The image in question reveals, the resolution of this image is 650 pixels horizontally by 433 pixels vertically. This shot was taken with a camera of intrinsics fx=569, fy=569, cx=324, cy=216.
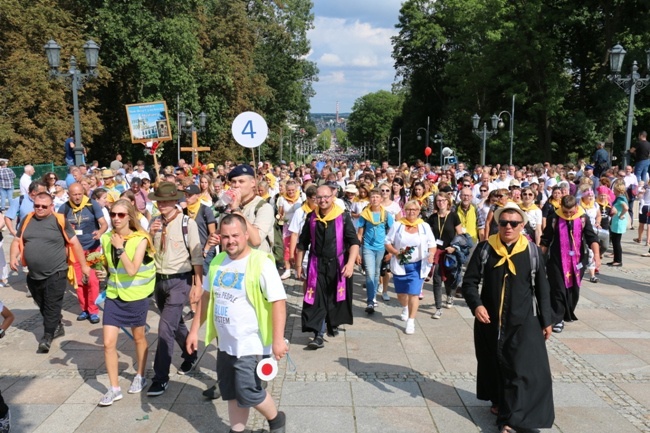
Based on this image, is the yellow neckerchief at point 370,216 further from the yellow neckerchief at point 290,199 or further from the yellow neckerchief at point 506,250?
the yellow neckerchief at point 506,250

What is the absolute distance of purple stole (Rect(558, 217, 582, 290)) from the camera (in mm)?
7051

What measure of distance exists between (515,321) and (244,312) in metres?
2.01

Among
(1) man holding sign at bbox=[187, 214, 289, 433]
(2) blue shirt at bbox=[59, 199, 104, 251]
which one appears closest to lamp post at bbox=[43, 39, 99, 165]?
(2) blue shirt at bbox=[59, 199, 104, 251]

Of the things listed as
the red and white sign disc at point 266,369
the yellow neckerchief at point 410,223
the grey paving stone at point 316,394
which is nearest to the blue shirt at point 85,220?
the grey paving stone at point 316,394

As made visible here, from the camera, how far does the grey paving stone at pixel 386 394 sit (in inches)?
194

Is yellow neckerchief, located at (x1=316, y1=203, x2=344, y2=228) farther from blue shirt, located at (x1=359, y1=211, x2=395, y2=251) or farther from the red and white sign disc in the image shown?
the red and white sign disc

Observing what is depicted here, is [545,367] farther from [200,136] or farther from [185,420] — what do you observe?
[200,136]

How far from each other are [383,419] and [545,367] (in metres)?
1.34

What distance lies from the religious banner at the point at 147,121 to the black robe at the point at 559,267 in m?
12.9

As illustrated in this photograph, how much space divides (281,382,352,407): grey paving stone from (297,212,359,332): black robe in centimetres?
111

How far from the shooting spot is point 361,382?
539 cm

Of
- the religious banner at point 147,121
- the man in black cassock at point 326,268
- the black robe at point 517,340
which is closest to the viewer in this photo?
the black robe at point 517,340

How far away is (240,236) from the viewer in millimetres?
3682

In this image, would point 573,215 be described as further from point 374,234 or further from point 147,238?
point 147,238
